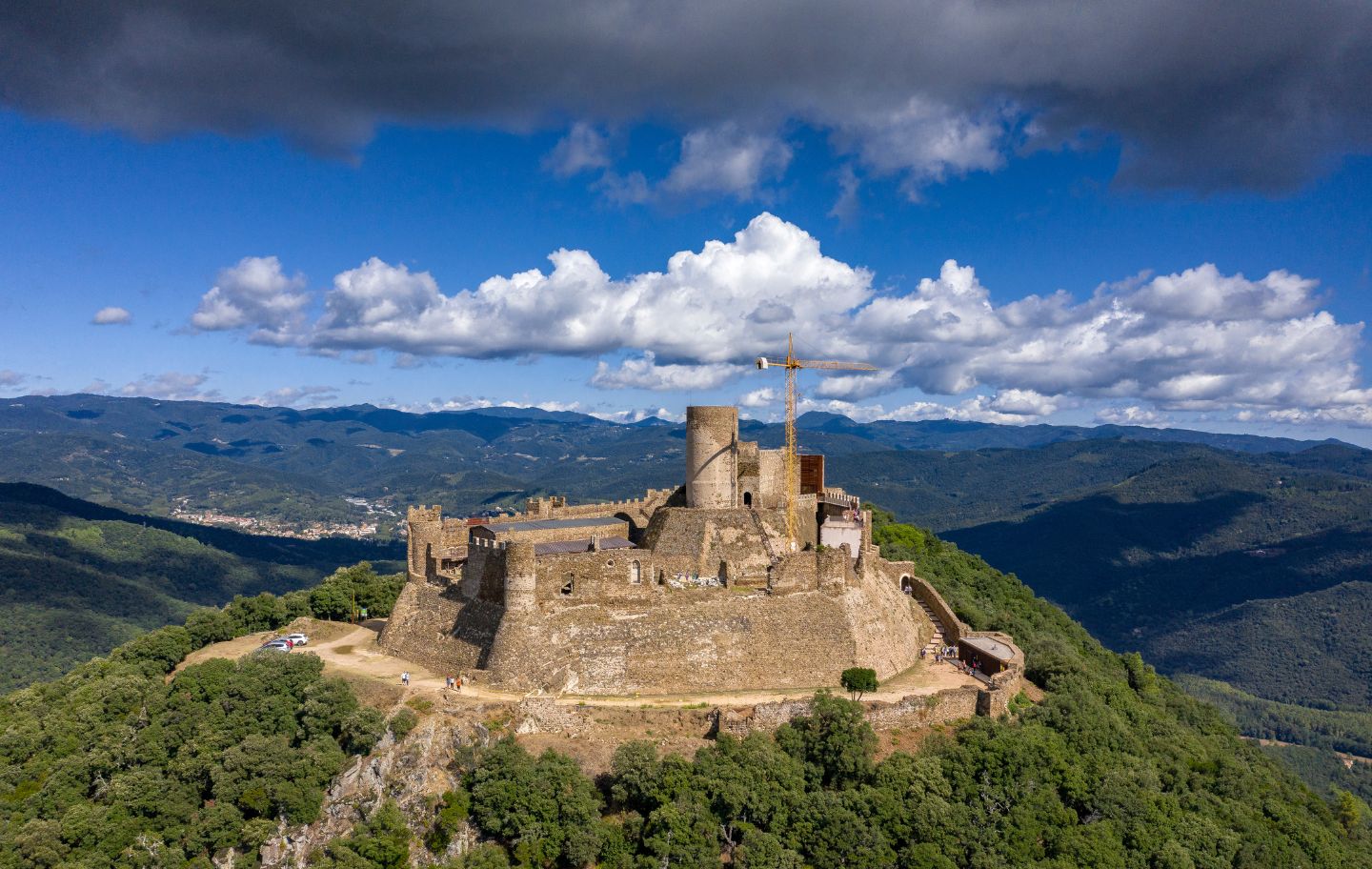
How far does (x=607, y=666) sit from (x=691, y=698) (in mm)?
5059

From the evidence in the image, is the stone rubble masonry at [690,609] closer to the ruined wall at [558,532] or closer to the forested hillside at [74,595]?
the ruined wall at [558,532]

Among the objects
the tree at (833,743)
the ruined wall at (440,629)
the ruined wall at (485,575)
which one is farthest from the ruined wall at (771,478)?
the ruined wall at (440,629)

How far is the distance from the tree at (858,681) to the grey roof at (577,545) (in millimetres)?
16443

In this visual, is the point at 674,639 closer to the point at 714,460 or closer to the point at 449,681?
the point at 449,681

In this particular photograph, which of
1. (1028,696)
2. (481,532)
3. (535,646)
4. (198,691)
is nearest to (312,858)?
(535,646)

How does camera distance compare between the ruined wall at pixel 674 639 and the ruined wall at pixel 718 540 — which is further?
the ruined wall at pixel 718 540

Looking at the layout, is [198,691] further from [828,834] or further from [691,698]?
[828,834]

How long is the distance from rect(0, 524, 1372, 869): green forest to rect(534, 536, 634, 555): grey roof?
45.8ft

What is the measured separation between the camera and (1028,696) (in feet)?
173

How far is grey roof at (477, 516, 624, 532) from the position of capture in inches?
2346

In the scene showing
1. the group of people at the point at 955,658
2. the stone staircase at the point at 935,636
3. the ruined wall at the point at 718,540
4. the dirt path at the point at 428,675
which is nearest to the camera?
the dirt path at the point at 428,675

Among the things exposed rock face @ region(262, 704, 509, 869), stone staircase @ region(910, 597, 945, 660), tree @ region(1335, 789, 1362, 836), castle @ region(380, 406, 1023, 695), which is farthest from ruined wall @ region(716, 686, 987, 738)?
tree @ region(1335, 789, 1362, 836)

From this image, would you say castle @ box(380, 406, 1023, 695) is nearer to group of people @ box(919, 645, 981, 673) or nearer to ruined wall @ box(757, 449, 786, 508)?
ruined wall @ box(757, 449, 786, 508)

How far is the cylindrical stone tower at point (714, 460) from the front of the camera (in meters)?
58.0
